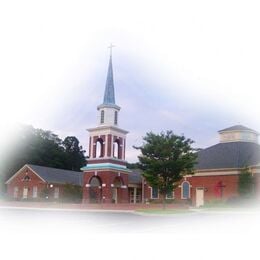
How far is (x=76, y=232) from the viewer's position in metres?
3.18

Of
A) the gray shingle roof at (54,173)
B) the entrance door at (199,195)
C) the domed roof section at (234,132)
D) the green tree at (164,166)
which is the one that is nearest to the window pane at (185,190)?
the entrance door at (199,195)

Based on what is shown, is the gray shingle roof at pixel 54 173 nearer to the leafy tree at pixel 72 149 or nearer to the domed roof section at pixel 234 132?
the leafy tree at pixel 72 149

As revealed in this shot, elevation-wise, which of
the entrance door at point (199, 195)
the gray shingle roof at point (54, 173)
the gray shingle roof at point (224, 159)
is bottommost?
the entrance door at point (199, 195)

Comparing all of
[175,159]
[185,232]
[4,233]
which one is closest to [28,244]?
Result: [4,233]

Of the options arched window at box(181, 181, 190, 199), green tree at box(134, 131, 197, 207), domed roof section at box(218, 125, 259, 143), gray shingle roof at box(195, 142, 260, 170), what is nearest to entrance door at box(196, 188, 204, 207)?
arched window at box(181, 181, 190, 199)

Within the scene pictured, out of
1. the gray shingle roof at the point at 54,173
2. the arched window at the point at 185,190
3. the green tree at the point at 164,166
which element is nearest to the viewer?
the gray shingle roof at the point at 54,173

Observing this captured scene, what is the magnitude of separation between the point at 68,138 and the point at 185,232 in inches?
53.9

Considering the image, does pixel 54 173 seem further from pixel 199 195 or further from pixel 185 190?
pixel 185 190

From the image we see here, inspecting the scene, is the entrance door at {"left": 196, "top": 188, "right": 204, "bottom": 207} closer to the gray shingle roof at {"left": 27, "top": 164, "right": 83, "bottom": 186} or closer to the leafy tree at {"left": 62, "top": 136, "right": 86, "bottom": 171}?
the gray shingle roof at {"left": 27, "top": 164, "right": 83, "bottom": 186}

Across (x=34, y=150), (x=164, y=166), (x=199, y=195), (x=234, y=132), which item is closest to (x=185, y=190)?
(x=199, y=195)

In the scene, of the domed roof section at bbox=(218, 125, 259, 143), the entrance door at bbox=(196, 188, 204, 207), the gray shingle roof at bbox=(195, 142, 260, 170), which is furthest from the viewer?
the entrance door at bbox=(196, 188, 204, 207)

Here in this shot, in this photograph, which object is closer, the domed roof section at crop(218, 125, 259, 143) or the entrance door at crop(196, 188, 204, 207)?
the domed roof section at crop(218, 125, 259, 143)

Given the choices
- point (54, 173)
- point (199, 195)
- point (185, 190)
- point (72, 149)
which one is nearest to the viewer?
point (72, 149)

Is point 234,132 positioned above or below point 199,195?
above
